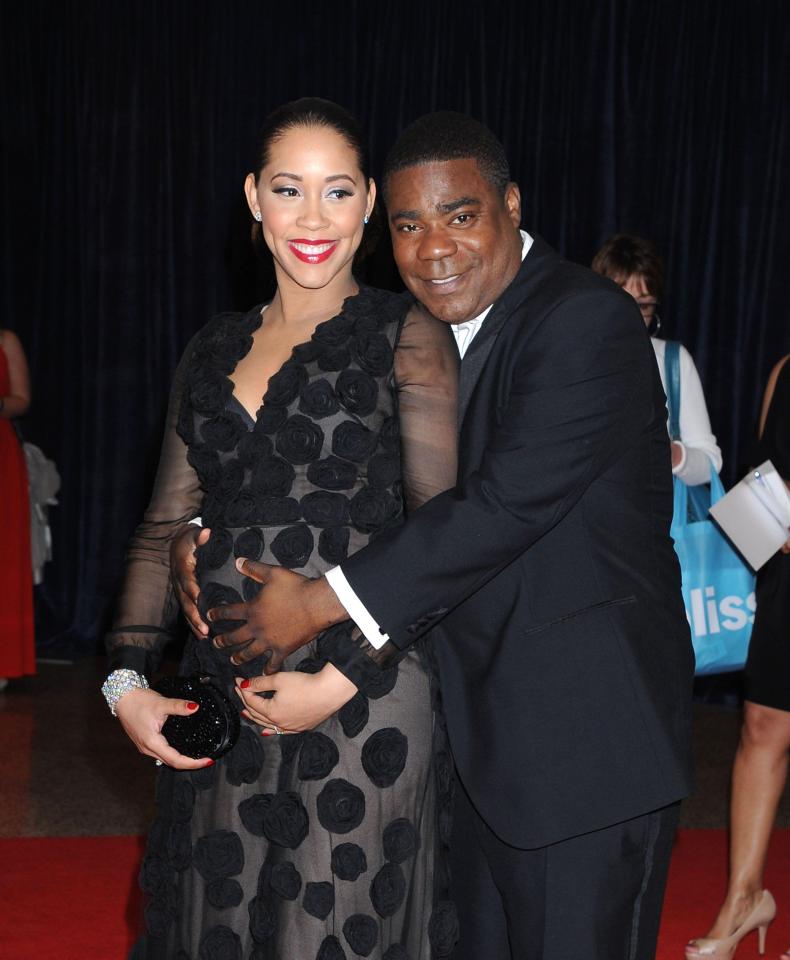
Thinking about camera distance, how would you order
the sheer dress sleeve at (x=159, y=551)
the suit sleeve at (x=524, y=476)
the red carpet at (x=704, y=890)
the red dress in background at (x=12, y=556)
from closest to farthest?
the suit sleeve at (x=524, y=476), the sheer dress sleeve at (x=159, y=551), the red carpet at (x=704, y=890), the red dress in background at (x=12, y=556)

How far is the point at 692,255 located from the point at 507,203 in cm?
460

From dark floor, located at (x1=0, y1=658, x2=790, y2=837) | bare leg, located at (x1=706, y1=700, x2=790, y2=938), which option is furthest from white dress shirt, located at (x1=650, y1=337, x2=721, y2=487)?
dark floor, located at (x1=0, y1=658, x2=790, y2=837)

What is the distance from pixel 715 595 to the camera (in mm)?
3609

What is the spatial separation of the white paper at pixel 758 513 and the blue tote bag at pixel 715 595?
249mm

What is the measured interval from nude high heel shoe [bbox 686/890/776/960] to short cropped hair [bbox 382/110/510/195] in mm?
2188

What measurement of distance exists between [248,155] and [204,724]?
5.76 metres

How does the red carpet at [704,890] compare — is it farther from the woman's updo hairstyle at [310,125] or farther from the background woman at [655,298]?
the woman's updo hairstyle at [310,125]

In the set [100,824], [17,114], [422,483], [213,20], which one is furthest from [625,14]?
[422,483]

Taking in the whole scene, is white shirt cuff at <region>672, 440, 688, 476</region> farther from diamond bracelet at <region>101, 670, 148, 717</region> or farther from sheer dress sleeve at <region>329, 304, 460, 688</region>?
diamond bracelet at <region>101, 670, 148, 717</region>

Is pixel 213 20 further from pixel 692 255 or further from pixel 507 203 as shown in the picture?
pixel 507 203

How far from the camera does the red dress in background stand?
20.8 feet

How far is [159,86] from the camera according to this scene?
7453 mm

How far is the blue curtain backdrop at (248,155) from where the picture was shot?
251 inches

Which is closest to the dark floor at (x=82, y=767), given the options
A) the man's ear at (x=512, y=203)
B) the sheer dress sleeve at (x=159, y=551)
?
the sheer dress sleeve at (x=159, y=551)
